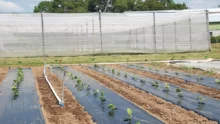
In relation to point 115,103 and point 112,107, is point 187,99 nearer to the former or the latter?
point 115,103

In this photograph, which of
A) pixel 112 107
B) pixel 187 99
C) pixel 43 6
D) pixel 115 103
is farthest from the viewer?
pixel 43 6

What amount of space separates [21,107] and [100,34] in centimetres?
1540

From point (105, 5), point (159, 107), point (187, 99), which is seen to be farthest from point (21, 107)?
point (105, 5)

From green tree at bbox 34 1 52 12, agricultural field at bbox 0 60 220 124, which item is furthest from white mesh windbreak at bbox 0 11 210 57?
green tree at bbox 34 1 52 12

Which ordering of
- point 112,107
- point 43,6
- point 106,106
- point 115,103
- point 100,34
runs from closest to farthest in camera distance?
point 112,107 < point 106,106 < point 115,103 < point 100,34 < point 43,6

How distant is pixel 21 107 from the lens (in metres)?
6.11

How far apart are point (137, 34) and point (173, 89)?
567 inches

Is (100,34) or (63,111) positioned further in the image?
(100,34)

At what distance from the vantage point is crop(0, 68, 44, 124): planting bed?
5.11 meters

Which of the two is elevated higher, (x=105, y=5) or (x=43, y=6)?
(x=43, y=6)

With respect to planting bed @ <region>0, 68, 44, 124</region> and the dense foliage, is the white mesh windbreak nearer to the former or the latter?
planting bed @ <region>0, 68, 44, 124</region>

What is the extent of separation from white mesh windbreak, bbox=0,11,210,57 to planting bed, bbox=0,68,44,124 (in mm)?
11684

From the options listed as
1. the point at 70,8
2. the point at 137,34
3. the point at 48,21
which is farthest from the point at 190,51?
the point at 70,8

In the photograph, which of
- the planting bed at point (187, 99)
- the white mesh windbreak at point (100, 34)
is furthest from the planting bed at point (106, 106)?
the white mesh windbreak at point (100, 34)
